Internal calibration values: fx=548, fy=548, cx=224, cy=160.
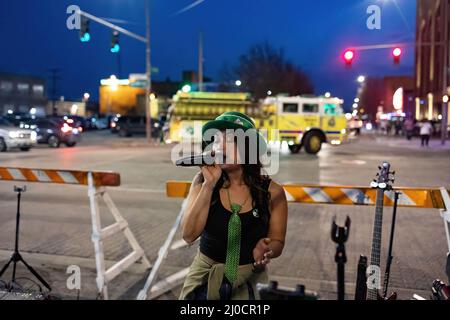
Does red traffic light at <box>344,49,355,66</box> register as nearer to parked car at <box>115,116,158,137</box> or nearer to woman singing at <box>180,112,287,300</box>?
parked car at <box>115,116,158,137</box>

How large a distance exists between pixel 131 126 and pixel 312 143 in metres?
21.1

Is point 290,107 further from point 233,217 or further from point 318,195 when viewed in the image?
point 233,217

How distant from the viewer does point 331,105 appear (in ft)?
87.4

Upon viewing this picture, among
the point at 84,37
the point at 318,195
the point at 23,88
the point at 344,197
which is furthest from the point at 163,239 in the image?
the point at 23,88

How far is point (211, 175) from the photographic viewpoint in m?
2.85

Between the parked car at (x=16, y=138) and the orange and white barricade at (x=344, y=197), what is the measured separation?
22009 mm

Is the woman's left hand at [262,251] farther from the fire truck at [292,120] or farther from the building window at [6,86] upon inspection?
the building window at [6,86]

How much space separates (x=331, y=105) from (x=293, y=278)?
2140 centimetres

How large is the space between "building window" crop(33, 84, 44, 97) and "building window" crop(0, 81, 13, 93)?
6.46 m

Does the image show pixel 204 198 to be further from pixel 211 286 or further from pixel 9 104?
pixel 9 104

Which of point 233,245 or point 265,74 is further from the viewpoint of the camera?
point 265,74

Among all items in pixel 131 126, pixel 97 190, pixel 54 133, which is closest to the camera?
pixel 97 190

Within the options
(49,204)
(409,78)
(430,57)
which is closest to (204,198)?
(49,204)
